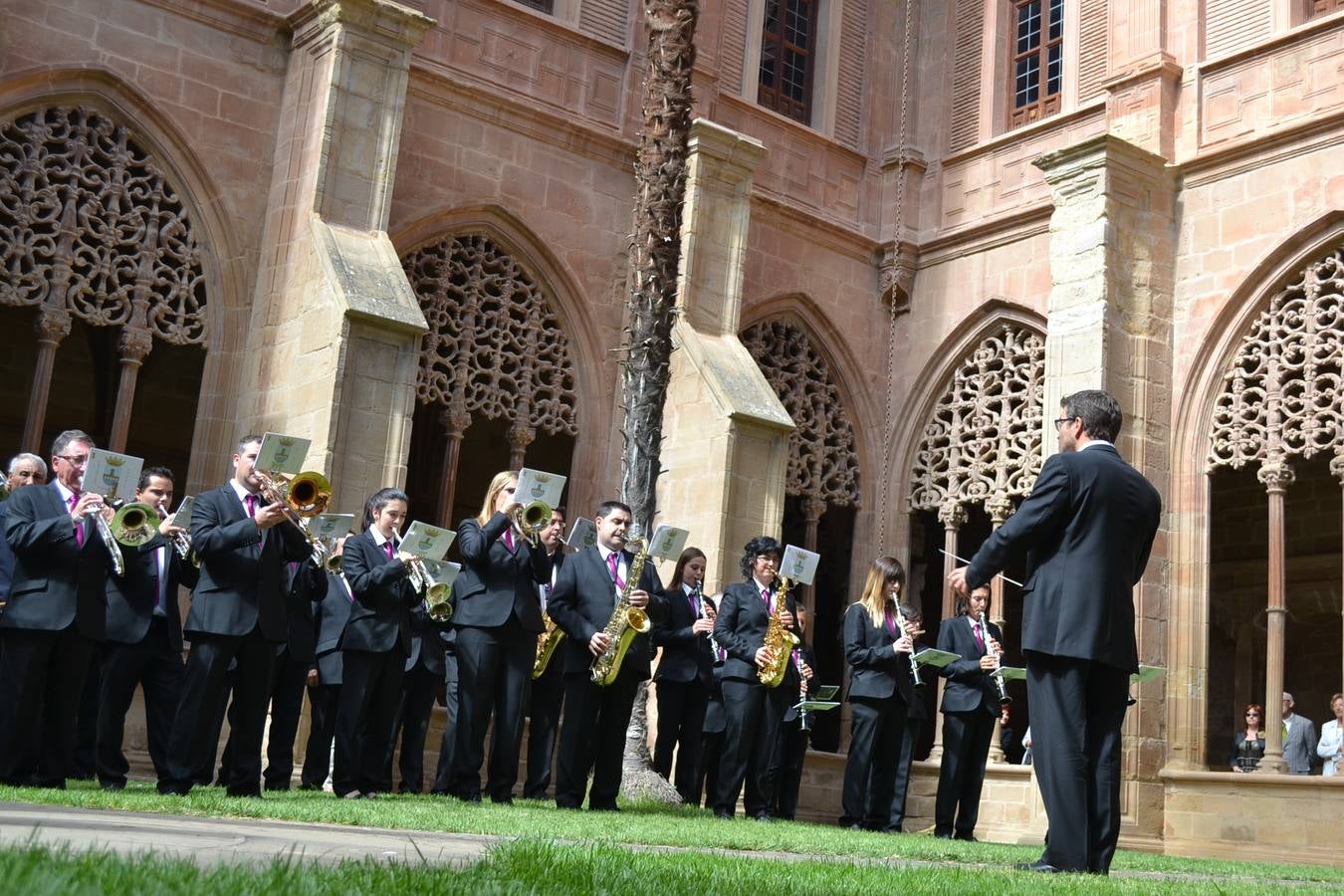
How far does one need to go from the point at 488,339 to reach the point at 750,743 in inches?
254

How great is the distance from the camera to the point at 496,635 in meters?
8.21

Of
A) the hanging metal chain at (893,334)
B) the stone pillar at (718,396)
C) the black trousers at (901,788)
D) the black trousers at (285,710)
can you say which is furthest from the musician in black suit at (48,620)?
the hanging metal chain at (893,334)

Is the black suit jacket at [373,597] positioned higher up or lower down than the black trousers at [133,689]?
higher up

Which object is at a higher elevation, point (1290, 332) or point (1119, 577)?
point (1290, 332)

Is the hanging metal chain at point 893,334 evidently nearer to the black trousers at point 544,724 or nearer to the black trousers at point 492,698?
the black trousers at point 544,724

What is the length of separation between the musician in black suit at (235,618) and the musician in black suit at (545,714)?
6.49 feet

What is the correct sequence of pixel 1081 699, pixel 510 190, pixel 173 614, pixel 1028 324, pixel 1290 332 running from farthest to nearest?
pixel 1028 324 → pixel 510 190 → pixel 1290 332 → pixel 173 614 → pixel 1081 699

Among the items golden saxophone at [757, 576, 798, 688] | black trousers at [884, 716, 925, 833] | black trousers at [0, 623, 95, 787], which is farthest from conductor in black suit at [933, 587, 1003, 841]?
black trousers at [0, 623, 95, 787]

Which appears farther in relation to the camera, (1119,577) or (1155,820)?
(1155,820)

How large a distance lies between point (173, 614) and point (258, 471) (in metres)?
1.66

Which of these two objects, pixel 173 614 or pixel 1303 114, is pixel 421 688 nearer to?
pixel 173 614

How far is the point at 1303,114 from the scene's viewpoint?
1395 centimetres

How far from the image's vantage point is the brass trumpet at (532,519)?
26.7 feet

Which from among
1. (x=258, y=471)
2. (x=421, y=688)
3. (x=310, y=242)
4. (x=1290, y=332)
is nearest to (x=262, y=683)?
(x=258, y=471)
